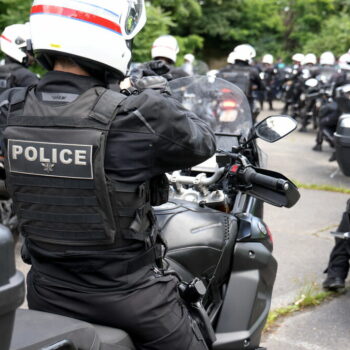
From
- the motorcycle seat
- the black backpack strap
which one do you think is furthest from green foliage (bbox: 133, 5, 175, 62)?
the motorcycle seat

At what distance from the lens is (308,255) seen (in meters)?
5.24

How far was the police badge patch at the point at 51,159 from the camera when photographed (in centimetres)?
184

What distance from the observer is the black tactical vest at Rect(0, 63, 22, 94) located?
5.92 meters

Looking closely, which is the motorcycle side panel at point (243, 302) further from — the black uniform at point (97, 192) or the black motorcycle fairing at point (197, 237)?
the black uniform at point (97, 192)

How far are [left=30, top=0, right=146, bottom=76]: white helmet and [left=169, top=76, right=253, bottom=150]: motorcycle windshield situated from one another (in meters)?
1.30

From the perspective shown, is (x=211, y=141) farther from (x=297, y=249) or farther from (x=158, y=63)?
(x=158, y=63)

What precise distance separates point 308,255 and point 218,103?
7.60 ft

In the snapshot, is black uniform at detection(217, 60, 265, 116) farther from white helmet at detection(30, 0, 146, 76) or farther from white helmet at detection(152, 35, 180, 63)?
white helmet at detection(30, 0, 146, 76)

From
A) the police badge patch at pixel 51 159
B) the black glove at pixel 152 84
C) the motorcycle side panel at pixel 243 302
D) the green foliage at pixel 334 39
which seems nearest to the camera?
the police badge patch at pixel 51 159

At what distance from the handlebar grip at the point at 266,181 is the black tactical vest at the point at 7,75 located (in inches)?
155

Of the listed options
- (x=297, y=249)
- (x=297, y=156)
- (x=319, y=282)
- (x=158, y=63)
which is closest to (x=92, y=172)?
(x=319, y=282)

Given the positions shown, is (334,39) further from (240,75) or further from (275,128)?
(275,128)

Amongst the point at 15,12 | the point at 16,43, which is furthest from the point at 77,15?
the point at 15,12

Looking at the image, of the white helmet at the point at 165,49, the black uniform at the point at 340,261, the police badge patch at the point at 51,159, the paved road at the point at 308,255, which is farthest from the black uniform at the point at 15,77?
Answer: the police badge patch at the point at 51,159
